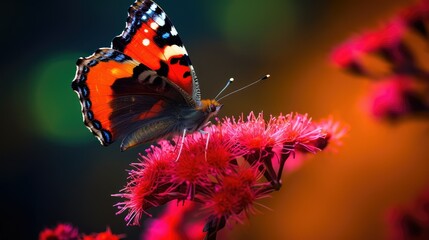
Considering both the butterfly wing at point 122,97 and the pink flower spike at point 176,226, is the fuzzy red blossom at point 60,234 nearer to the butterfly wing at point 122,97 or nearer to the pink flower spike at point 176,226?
the butterfly wing at point 122,97

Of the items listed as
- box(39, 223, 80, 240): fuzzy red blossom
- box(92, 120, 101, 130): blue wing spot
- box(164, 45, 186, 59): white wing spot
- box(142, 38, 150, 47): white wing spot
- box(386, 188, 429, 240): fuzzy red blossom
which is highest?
box(142, 38, 150, 47): white wing spot

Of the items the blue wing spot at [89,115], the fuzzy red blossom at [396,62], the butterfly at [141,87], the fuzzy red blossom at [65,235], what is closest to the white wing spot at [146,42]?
the butterfly at [141,87]

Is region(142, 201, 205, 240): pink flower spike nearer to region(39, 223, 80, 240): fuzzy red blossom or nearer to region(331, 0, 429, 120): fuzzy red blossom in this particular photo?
region(39, 223, 80, 240): fuzzy red blossom

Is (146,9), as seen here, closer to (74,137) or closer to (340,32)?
(74,137)

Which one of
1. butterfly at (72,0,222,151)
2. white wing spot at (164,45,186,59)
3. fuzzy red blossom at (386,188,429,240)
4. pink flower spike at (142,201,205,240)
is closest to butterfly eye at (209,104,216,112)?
butterfly at (72,0,222,151)

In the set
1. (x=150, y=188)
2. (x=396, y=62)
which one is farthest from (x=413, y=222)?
(x=150, y=188)

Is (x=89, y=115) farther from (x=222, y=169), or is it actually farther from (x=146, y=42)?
(x=222, y=169)
